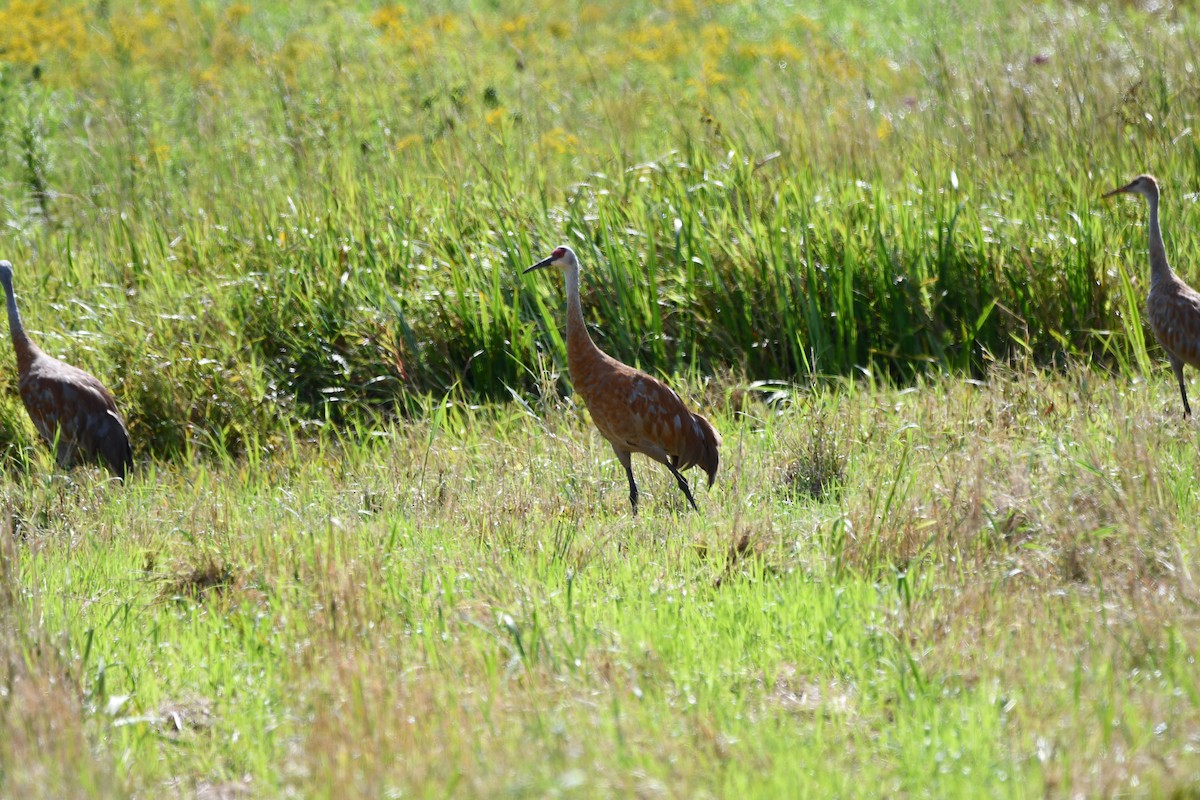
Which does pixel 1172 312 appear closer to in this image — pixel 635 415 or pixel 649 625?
pixel 635 415

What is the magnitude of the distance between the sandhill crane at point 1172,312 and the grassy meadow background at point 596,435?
0.81 feet

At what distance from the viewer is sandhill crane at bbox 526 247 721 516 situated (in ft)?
19.5

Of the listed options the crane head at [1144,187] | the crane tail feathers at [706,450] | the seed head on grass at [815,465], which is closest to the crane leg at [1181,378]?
the crane head at [1144,187]

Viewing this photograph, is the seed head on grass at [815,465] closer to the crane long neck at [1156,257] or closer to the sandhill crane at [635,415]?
the sandhill crane at [635,415]

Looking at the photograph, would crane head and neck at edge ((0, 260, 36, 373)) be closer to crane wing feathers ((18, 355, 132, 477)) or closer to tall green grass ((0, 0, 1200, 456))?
crane wing feathers ((18, 355, 132, 477))

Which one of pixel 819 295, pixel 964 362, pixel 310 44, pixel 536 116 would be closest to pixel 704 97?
pixel 536 116

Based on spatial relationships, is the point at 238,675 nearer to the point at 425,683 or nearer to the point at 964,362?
the point at 425,683

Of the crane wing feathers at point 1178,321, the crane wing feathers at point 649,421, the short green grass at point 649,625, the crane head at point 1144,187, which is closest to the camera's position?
the short green grass at point 649,625

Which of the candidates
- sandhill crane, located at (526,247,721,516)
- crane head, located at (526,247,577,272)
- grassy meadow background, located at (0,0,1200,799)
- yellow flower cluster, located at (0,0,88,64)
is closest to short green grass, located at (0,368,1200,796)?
grassy meadow background, located at (0,0,1200,799)

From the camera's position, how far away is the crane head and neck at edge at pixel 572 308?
619 centimetres

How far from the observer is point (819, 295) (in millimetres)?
7484

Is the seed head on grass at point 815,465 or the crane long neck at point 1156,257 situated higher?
the crane long neck at point 1156,257

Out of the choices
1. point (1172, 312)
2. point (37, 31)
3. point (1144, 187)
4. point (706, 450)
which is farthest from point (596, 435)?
point (37, 31)

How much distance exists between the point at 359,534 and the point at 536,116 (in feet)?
16.5
